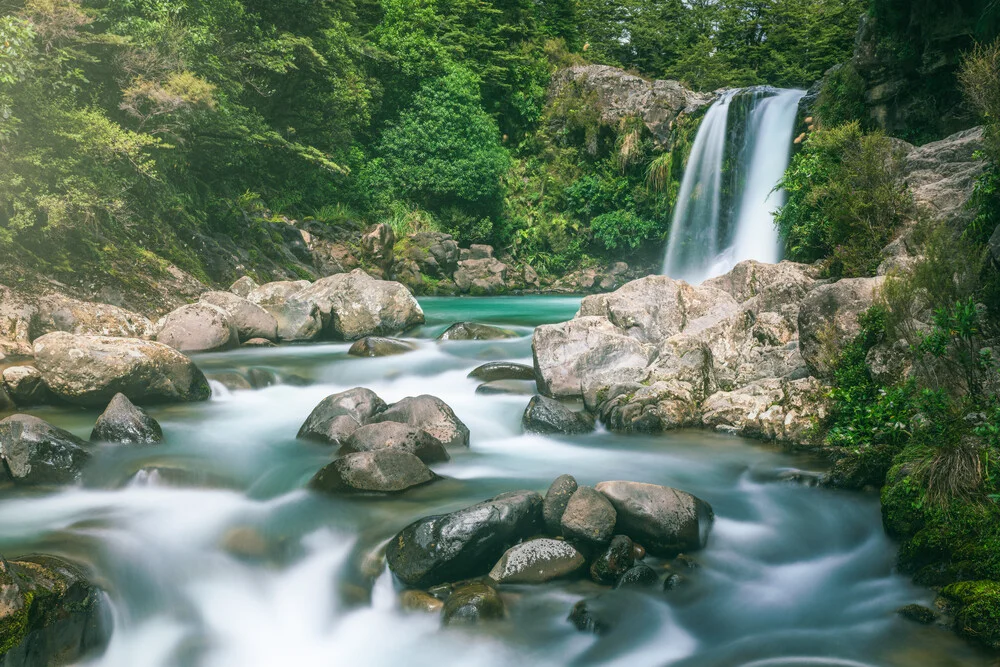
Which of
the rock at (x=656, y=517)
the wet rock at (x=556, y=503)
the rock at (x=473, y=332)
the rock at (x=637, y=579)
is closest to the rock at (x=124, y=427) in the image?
the wet rock at (x=556, y=503)

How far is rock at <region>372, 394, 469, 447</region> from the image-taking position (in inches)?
318

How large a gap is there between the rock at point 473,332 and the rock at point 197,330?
4121 millimetres

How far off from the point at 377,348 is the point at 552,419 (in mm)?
5053

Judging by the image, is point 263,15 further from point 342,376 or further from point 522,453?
point 522,453

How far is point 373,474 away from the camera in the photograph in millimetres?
6520

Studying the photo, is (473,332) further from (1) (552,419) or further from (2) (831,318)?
(2) (831,318)

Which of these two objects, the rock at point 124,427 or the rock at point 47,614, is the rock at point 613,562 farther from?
the rock at point 124,427

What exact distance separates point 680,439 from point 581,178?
72.5ft

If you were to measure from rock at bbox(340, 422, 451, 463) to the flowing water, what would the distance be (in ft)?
0.79

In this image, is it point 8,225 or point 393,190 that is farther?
point 393,190

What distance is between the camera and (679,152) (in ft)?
81.8

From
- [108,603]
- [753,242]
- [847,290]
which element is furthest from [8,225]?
[753,242]

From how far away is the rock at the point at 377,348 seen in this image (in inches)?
493

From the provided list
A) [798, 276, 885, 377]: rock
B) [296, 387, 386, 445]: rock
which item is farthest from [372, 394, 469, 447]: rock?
[798, 276, 885, 377]: rock
